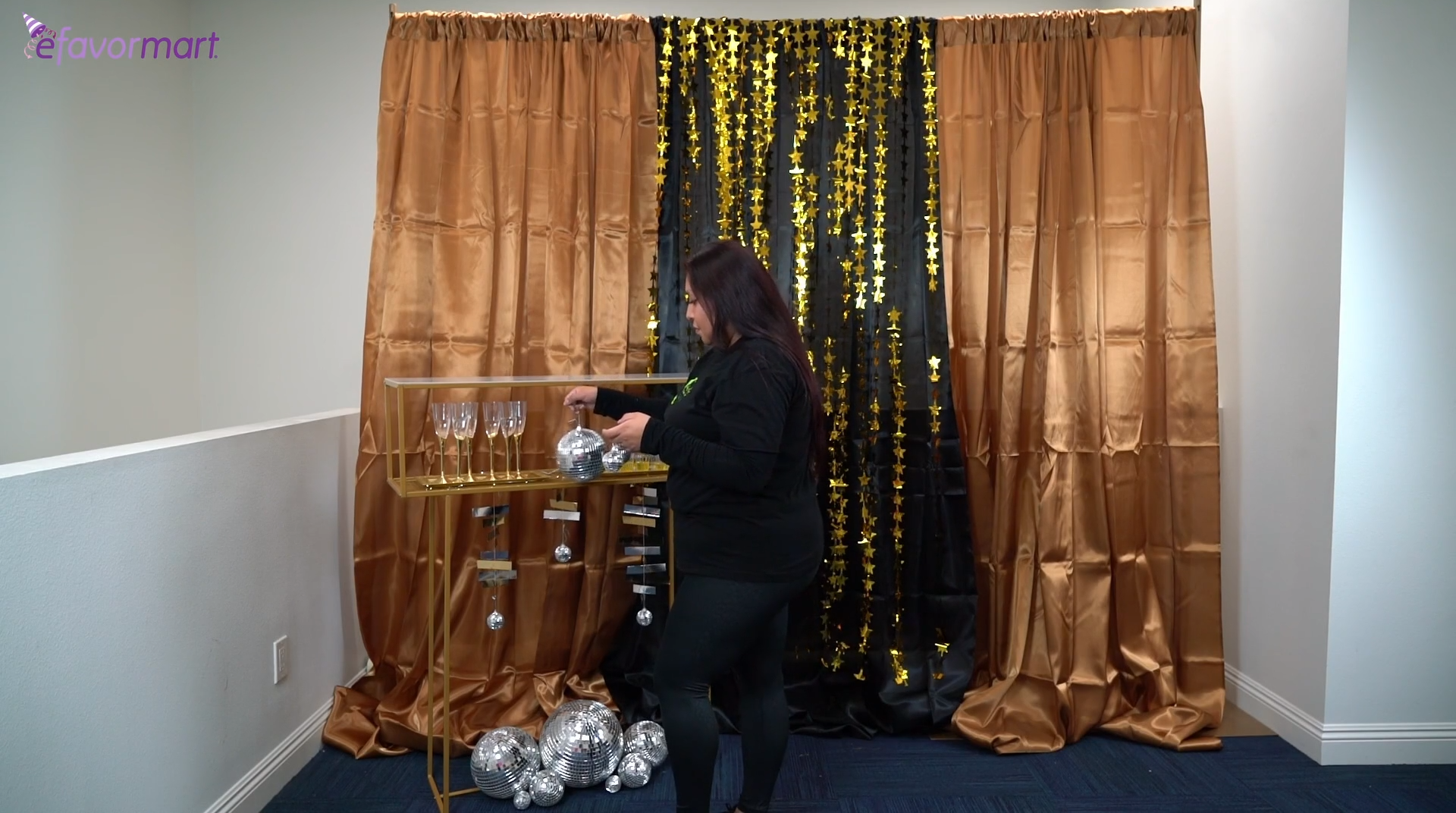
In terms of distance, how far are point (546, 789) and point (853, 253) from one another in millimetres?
1750

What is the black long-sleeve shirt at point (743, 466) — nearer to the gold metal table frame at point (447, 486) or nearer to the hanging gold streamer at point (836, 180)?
the gold metal table frame at point (447, 486)

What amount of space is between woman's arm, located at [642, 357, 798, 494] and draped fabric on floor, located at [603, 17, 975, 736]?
3.32 ft

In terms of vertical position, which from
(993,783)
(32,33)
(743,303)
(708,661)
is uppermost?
(32,33)

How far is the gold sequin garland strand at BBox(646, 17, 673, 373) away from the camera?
2.77m

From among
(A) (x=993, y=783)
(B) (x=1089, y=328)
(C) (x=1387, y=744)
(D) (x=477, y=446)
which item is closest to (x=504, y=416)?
(D) (x=477, y=446)

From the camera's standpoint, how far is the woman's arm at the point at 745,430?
1742 mm

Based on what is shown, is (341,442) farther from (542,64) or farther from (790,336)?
(790,336)

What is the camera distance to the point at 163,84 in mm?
3195

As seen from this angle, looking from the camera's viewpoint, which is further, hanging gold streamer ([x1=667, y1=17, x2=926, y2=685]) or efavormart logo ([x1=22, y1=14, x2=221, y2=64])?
hanging gold streamer ([x1=667, y1=17, x2=926, y2=685])

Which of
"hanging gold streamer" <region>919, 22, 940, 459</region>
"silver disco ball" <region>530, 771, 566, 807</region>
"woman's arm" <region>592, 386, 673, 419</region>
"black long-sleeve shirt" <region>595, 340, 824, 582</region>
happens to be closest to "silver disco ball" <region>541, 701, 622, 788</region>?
"silver disco ball" <region>530, 771, 566, 807</region>

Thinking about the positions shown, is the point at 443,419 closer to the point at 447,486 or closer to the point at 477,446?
the point at 447,486

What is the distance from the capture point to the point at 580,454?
226 cm

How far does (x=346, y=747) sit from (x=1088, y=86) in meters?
3.00

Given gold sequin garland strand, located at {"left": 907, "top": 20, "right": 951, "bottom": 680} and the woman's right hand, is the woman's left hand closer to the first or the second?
the woman's right hand
